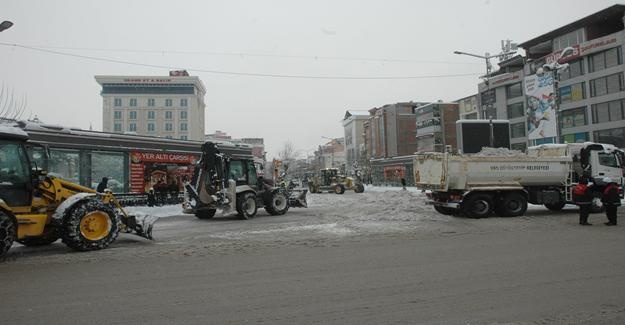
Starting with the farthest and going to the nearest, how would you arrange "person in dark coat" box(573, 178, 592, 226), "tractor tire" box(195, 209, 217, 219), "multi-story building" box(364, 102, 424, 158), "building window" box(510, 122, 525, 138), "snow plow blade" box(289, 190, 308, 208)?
"multi-story building" box(364, 102, 424, 158)
"building window" box(510, 122, 525, 138)
"snow plow blade" box(289, 190, 308, 208)
"tractor tire" box(195, 209, 217, 219)
"person in dark coat" box(573, 178, 592, 226)

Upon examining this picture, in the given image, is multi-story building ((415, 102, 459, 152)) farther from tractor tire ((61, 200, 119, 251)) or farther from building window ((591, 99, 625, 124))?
tractor tire ((61, 200, 119, 251))

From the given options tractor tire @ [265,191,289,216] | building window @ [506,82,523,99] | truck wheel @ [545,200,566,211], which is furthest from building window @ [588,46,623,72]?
tractor tire @ [265,191,289,216]

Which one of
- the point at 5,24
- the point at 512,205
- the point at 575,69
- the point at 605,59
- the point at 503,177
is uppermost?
the point at 605,59

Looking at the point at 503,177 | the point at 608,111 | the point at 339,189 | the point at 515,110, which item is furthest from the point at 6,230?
the point at 515,110

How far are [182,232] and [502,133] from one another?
18024 millimetres

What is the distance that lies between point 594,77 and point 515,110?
13.2 m

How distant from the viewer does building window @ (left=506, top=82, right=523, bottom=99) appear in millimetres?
66750

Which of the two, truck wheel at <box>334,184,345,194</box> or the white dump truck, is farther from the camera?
truck wheel at <box>334,184,345,194</box>

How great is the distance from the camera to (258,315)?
5402 mm

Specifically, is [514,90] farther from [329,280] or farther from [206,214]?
[329,280]

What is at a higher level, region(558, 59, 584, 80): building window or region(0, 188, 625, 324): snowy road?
region(558, 59, 584, 80): building window

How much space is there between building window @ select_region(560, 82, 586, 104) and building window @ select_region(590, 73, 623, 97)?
129cm

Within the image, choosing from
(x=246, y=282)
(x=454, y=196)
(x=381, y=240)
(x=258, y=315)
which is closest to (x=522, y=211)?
(x=454, y=196)

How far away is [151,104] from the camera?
4943 inches
